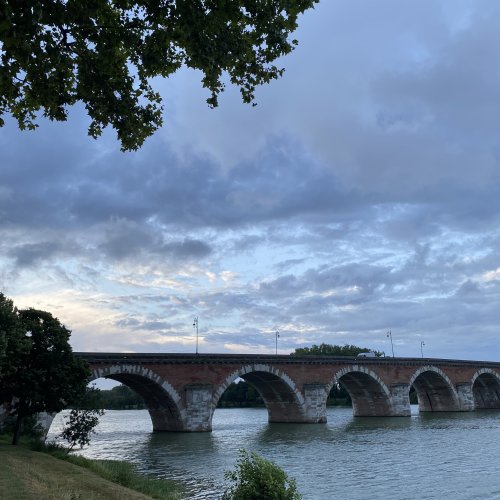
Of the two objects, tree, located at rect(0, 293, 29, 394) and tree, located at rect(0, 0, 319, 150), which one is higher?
tree, located at rect(0, 0, 319, 150)

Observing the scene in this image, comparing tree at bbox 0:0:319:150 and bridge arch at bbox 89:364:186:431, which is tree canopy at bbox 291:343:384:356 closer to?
bridge arch at bbox 89:364:186:431

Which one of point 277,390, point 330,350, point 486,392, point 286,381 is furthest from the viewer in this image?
point 330,350

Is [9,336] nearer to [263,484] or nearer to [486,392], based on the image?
[263,484]

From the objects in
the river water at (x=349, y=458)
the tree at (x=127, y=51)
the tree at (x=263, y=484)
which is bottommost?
the river water at (x=349, y=458)

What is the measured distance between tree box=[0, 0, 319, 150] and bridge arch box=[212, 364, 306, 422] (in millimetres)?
46060

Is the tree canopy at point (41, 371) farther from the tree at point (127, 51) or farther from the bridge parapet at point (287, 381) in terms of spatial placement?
the tree at point (127, 51)

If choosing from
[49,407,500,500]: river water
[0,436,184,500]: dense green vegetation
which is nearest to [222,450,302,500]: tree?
[0,436,184,500]: dense green vegetation

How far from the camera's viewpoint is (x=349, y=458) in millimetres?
33531

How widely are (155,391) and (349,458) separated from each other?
24014mm

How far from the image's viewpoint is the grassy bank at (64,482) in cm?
1611

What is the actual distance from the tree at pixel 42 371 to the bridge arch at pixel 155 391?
13.7m

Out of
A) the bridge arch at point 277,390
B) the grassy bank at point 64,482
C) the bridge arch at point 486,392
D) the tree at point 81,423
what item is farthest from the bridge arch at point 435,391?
the grassy bank at point 64,482

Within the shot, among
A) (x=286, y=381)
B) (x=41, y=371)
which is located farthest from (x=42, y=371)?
(x=286, y=381)

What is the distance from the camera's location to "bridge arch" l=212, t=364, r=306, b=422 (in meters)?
57.2
